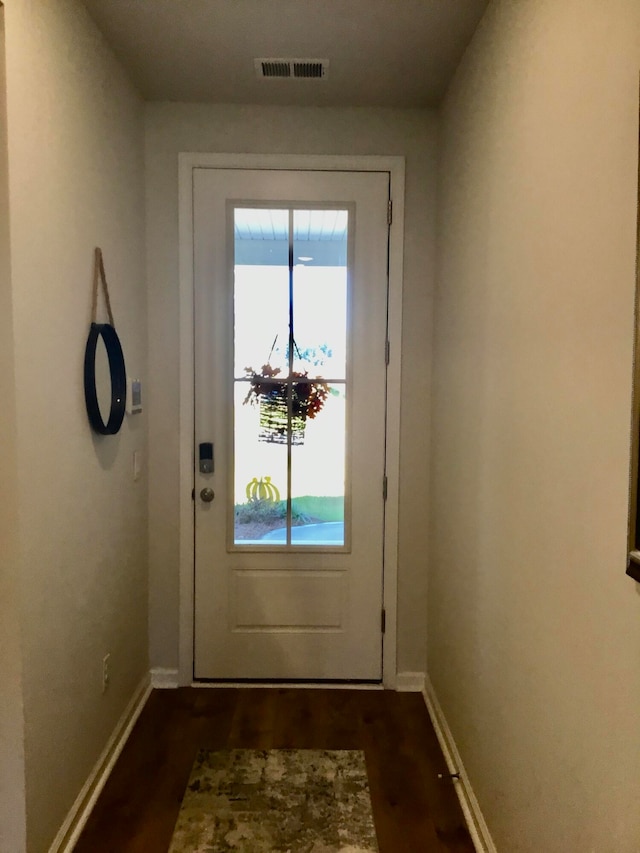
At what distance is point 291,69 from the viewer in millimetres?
2195

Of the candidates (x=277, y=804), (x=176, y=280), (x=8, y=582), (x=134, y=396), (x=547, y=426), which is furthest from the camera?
(x=176, y=280)

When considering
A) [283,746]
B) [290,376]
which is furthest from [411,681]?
[290,376]

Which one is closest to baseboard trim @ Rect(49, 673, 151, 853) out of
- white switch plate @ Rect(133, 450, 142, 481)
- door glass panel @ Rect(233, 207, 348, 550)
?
door glass panel @ Rect(233, 207, 348, 550)

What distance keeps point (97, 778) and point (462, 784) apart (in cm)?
119

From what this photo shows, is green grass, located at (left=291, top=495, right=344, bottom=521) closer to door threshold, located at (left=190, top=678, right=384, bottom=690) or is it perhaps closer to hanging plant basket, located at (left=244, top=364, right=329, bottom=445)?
hanging plant basket, located at (left=244, top=364, right=329, bottom=445)

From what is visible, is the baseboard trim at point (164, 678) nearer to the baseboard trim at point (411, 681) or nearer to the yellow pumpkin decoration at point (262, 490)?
the yellow pumpkin decoration at point (262, 490)

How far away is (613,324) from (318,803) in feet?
5.67

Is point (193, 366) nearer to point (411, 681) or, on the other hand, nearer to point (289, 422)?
point (289, 422)

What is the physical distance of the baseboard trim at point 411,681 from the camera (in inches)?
105

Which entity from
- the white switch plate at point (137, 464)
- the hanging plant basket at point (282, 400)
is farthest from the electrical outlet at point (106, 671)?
the hanging plant basket at point (282, 400)

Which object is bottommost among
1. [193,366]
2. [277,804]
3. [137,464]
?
[277,804]

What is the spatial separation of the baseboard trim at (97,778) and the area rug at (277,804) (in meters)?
0.29

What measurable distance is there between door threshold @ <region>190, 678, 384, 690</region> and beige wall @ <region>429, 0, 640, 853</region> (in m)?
0.59

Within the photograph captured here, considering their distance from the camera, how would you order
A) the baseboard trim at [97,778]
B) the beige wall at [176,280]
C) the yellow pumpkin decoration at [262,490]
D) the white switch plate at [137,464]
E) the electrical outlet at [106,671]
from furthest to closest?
the yellow pumpkin decoration at [262,490] < the beige wall at [176,280] < the white switch plate at [137,464] < the electrical outlet at [106,671] < the baseboard trim at [97,778]
